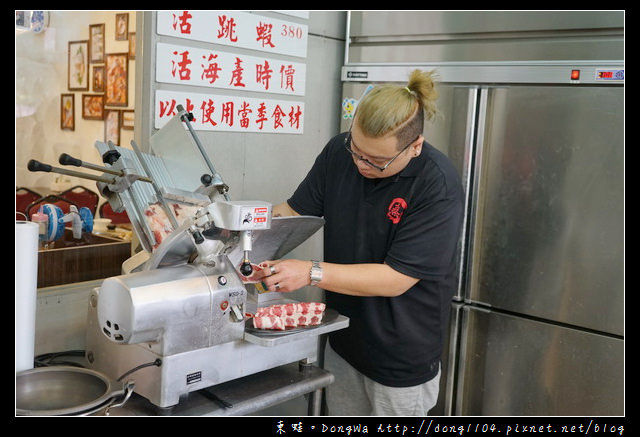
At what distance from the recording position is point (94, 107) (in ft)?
15.5

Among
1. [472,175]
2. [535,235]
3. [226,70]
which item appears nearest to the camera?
[226,70]

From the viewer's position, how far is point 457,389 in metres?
2.92

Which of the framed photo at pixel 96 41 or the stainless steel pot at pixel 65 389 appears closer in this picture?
the stainless steel pot at pixel 65 389

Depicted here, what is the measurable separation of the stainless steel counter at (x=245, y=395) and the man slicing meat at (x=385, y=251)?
257mm

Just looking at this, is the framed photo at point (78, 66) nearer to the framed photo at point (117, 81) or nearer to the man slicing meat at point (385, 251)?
the framed photo at point (117, 81)

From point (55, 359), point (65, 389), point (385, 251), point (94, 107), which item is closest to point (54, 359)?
point (55, 359)

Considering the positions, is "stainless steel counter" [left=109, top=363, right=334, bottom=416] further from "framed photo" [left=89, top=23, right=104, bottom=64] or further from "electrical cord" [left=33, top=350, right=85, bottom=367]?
"framed photo" [left=89, top=23, right=104, bottom=64]

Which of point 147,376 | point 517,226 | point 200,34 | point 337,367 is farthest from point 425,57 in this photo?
point 147,376

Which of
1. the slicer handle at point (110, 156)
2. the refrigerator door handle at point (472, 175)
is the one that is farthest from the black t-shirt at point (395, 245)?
the slicer handle at point (110, 156)

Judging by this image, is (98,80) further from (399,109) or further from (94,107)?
(399,109)

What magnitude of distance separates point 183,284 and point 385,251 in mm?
798

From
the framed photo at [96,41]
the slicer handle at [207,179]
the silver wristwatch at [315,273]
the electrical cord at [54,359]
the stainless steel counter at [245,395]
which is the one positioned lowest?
the stainless steel counter at [245,395]

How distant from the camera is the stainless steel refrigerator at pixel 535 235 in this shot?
98.3 inches

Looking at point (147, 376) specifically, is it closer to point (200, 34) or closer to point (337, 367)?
point (337, 367)
